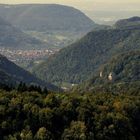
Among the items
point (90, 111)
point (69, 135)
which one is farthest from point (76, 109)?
point (69, 135)

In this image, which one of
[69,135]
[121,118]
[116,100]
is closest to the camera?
[69,135]

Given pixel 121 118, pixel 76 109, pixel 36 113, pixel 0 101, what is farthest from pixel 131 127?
pixel 0 101

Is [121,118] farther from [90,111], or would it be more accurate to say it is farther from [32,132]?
[32,132]

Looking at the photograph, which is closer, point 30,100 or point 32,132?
point 32,132

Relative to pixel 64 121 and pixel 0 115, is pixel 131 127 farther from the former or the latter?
pixel 0 115

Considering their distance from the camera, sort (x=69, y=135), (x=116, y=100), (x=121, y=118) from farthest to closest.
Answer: (x=116, y=100) → (x=121, y=118) → (x=69, y=135)

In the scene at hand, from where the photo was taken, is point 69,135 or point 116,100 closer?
point 69,135
